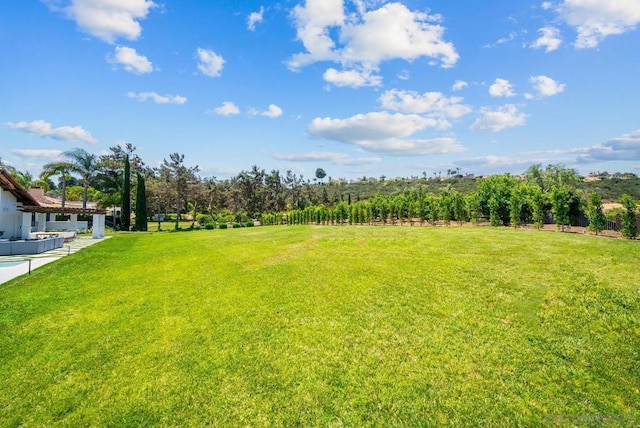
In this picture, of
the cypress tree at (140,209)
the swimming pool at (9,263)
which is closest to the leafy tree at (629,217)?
the swimming pool at (9,263)

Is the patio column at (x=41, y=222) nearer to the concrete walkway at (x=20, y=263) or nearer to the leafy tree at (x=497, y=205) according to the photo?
the concrete walkway at (x=20, y=263)

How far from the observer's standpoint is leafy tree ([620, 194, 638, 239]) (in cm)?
1244

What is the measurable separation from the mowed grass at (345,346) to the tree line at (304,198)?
26.9 ft

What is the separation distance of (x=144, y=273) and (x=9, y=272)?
5388mm

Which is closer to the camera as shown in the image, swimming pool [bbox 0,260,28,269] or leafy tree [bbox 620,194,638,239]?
leafy tree [bbox 620,194,638,239]

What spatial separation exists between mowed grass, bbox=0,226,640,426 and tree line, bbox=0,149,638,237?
821 cm

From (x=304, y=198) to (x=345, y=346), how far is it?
55.3 metres

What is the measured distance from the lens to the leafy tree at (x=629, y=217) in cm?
1244

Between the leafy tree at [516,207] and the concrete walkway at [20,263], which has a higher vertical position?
the leafy tree at [516,207]

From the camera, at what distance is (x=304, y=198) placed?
2389 inches

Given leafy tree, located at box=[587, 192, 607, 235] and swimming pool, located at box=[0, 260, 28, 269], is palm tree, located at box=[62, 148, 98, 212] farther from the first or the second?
leafy tree, located at box=[587, 192, 607, 235]

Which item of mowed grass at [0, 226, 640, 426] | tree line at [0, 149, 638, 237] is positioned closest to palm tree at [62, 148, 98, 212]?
tree line at [0, 149, 638, 237]

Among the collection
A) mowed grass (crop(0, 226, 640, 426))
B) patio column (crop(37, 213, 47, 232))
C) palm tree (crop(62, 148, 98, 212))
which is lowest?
mowed grass (crop(0, 226, 640, 426))

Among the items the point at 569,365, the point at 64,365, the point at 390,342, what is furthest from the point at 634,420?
the point at 64,365
